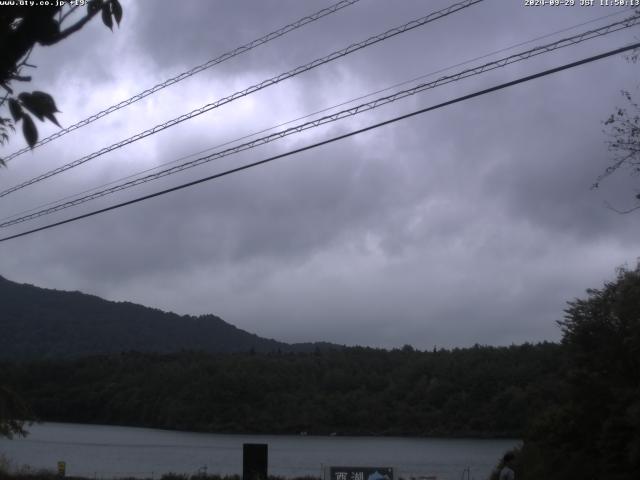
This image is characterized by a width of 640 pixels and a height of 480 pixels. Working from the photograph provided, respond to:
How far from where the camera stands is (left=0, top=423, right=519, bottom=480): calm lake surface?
43.1 metres

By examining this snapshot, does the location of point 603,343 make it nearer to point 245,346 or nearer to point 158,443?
point 158,443

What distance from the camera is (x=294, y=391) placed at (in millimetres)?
76625

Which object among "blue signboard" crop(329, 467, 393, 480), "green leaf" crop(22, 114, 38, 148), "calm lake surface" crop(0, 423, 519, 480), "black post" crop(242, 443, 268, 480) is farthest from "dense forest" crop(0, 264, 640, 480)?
"green leaf" crop(22, 114, 38, 148)

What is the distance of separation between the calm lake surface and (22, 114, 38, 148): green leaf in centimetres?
3473

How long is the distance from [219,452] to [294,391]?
2043cm

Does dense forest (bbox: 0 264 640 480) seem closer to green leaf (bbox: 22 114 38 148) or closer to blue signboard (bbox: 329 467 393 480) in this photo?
blue signboard (bbox: 329 467 393 480)

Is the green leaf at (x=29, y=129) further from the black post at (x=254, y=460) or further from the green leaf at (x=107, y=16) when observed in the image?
the black post at (x=254, y=460)

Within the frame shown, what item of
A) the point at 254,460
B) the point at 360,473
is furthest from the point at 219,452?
the point at 360,473

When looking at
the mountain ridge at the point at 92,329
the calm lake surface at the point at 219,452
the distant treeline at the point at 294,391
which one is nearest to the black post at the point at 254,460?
the calm lake surface at the point at 219,452

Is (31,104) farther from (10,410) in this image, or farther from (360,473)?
(360,473)

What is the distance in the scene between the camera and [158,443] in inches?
2579

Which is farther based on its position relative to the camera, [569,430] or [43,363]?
[43,363]

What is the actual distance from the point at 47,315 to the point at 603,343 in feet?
328

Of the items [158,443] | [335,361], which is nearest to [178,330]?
[335,361]
